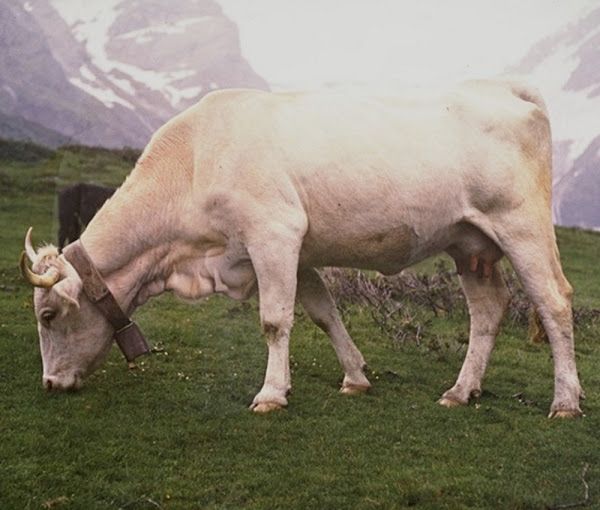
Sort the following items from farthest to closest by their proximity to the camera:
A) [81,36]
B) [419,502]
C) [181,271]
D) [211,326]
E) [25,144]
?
[25,144] < [81,36] < [211,326] < [181,271] < [419,502]

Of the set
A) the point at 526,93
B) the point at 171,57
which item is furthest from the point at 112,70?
the point at 526,93

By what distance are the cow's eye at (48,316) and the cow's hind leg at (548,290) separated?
155 inches

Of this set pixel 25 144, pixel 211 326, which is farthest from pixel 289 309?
pixel 25 144

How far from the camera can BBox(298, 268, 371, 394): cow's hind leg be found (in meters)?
8.59

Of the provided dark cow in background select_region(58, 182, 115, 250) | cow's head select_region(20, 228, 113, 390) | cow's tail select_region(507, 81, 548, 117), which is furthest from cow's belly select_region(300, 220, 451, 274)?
dark cow in background select_region(58, 182, 115, 250)

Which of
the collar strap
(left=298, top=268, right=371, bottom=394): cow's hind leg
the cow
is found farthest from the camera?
(left=298, top=268, right=371, bottom=394): cow's hind leg

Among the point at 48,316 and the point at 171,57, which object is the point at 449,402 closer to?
the point at 48,316

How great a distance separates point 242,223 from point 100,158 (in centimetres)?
2372

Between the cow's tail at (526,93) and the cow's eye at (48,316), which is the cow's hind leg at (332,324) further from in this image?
the cow's tail at (526,93)

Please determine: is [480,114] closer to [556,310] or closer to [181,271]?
[556,310]

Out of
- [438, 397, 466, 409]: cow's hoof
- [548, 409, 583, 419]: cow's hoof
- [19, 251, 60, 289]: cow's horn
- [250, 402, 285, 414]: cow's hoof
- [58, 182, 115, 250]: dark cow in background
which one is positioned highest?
[19, 251, 60, 289]: cow's horn

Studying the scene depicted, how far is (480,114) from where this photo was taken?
825 cm

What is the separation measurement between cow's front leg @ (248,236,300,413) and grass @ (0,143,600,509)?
0.21 meters

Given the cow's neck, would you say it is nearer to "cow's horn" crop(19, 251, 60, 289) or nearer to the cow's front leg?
"cow's horn" crop(19, 251, 60, 289)
